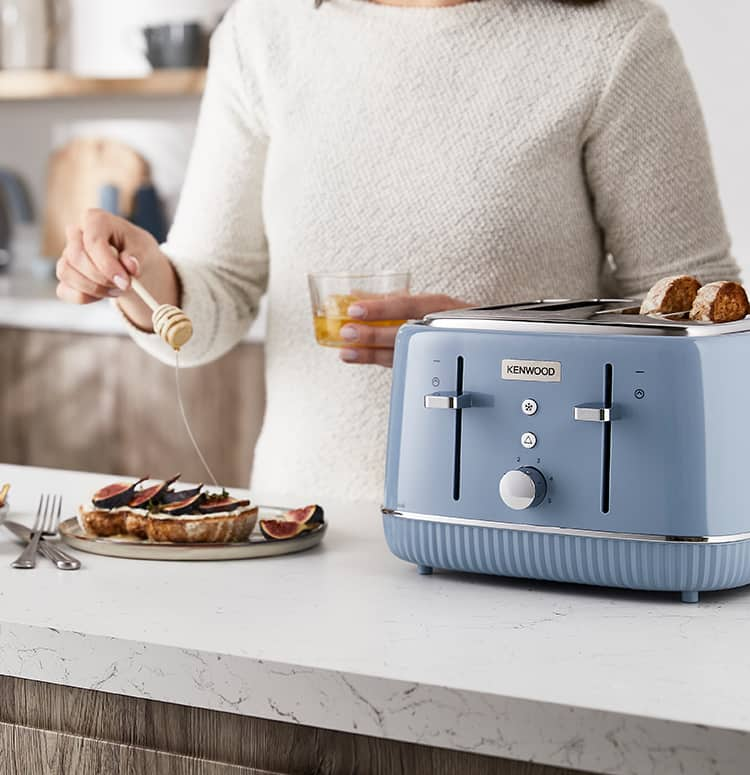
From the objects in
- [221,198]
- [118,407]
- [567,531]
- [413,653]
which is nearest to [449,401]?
[567,531]

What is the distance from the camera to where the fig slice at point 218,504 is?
121 centimetres

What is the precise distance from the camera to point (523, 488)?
1045mm

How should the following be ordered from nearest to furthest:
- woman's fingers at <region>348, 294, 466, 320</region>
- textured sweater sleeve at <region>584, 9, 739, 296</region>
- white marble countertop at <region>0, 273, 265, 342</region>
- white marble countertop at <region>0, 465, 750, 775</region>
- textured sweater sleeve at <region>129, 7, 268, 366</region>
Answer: white marble countertop at <region>0, 465, 750, 775</region>
woman's fingers at <region>348, 294, 466, 320</region>
textured sweater sleeve at <region>584, 9, 739, 296</region>
textured sweater sleeve at <region>129, 7, 268, 366</region>
white marble countertop at <region>0, 273, 265, 342</region>

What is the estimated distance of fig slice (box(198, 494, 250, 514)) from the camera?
47.8 inches

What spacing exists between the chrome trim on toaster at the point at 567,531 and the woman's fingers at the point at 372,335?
8.8 inches

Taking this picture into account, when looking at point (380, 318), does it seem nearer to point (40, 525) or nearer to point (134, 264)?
point (134, 264)

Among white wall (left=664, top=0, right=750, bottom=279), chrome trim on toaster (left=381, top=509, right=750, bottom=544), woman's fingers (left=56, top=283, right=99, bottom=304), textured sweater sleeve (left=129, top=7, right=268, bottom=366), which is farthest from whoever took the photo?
white wall (left=664, top=0, right=750, bottom=279)

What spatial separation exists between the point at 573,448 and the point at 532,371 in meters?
0.07

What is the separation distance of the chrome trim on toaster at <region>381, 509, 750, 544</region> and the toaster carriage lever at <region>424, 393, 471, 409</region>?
9 centimetres

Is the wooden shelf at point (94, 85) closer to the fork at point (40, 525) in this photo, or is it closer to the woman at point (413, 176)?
the woman at point (413, 176)

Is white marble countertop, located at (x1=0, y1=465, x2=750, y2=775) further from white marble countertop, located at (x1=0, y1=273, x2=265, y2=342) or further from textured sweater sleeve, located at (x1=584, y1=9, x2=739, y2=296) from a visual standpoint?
white marble countertop, located at (x1=0, y1=273, x2=265, y2=342)

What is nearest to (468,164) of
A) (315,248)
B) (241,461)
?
(315,248)

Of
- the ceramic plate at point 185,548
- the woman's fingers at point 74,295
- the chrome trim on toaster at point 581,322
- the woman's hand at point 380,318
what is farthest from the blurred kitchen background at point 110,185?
the chrome trim on toaster at point 581,322

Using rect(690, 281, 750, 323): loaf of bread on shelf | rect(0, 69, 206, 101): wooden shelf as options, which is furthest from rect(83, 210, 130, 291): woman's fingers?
rect(0, 69, 206, 101): wooden shelf
